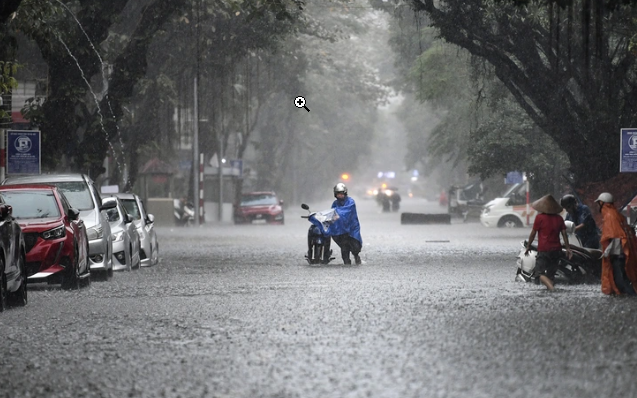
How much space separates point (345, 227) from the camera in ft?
90.1

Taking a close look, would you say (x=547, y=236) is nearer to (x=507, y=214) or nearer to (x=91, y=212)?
(x=91, y=212)

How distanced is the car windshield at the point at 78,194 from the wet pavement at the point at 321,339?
201 centimetres

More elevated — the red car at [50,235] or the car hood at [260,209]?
the red car at [50,235]

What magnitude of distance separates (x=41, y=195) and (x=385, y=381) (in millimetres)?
12806

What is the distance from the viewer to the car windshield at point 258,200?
2655 inches

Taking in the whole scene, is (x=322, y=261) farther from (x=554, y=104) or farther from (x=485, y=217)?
(x=485, y=217)

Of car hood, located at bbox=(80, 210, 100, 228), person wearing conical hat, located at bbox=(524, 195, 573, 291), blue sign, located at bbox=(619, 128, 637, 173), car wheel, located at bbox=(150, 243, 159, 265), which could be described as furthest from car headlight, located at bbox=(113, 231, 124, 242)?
blue sign, located at bbox=(619, 128, 637, 173)

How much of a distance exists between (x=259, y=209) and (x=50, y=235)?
46357 millimetres

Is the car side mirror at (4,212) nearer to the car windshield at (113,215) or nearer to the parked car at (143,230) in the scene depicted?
the car windshield at (113,215)

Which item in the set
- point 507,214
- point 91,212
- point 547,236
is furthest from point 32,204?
point 507,214

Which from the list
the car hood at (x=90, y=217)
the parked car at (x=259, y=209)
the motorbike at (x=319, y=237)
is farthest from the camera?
the parked car at (x=259, y=209)

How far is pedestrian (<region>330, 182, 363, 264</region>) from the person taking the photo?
27438 millimetres

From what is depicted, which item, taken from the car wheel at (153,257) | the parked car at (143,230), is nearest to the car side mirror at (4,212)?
the parked car at (143,230)

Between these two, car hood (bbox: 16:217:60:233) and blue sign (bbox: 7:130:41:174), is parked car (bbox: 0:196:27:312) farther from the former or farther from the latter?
blue sign (bbox: 7:130:41:174)
